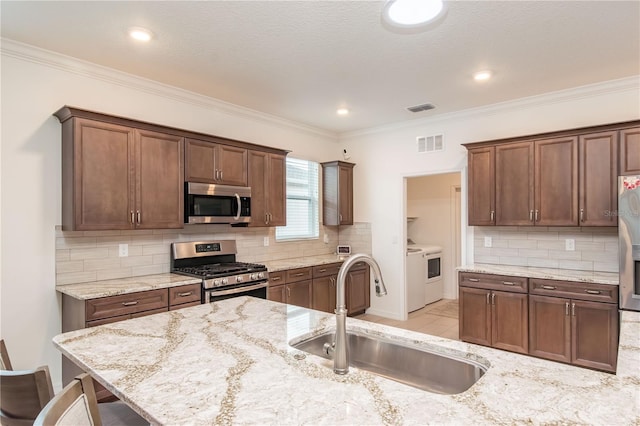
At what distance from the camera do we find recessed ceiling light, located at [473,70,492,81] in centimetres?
340

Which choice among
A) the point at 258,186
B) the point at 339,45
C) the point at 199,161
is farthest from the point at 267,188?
the point at 339,45

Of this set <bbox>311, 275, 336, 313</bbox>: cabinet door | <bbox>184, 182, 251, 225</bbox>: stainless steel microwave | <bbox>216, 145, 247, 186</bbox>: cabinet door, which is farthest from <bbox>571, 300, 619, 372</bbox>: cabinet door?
<bbox>216, 145, 247, 186</bbox>: cabinet door

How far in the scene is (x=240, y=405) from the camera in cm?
107

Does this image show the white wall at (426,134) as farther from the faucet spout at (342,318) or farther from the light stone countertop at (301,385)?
the faucet spout at (342,318)

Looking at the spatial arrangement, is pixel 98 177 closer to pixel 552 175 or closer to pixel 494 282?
pixel 494 282

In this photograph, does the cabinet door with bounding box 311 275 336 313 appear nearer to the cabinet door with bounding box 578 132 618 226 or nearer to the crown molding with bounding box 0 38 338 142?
the crown molding with bounding box 0 38 338 142

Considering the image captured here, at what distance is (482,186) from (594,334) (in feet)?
5.72

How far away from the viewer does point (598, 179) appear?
3.50 m

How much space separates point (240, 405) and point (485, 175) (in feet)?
12.6

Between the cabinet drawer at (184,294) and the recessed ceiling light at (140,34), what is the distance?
197cm

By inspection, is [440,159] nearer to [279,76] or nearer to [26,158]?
[279,76]

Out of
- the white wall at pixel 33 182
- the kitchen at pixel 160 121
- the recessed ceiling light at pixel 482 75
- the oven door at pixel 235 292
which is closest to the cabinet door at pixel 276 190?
the kitchen at pixel 160 121

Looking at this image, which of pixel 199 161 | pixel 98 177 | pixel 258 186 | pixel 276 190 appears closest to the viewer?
pixel 98 177

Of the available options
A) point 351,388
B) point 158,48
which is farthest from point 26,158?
point 351,388
